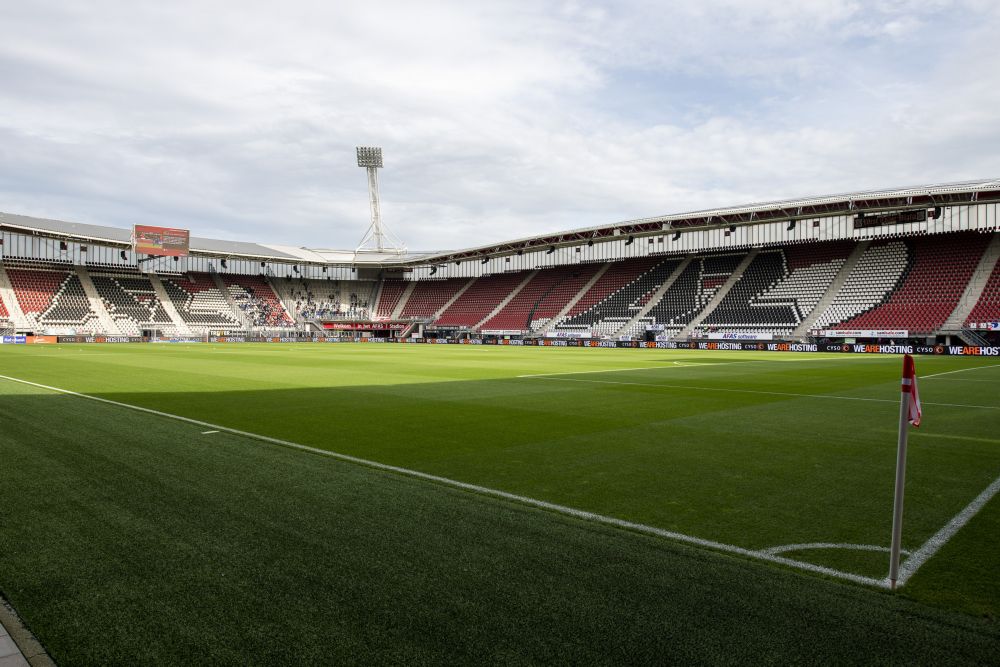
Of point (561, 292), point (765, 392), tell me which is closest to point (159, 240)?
point (561, 292)

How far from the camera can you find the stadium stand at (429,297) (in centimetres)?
9001

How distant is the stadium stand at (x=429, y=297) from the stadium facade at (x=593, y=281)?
0.25 metres

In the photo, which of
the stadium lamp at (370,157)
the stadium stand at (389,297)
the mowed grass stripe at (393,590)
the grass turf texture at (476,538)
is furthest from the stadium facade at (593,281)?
the mowed grass stripe at (393,590)

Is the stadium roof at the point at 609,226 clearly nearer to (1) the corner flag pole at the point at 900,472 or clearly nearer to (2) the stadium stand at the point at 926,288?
(2) the stadium stand at the point at 926,288

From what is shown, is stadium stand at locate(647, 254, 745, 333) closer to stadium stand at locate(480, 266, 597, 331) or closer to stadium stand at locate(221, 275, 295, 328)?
stadium stand at locate(480, 266, 597, 331)

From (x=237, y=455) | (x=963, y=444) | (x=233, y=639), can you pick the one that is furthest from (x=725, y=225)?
(x=233, y=639)

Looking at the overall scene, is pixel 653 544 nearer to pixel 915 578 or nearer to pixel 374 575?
pixel 915 578

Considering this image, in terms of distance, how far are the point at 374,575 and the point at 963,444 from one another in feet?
33.7

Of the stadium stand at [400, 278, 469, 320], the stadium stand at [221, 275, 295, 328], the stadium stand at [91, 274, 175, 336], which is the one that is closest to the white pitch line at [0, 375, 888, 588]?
the stadium stand at [91, 274, 175, 336]

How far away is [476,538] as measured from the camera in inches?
213

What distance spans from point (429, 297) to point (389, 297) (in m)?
7.83

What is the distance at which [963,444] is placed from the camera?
10070 millimetres

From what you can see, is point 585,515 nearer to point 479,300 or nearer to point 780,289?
point 780,289

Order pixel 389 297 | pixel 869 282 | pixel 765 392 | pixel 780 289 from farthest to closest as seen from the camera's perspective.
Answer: pixel 389 297, pixel 780 289, pixel 869 282, pixel 765 392
